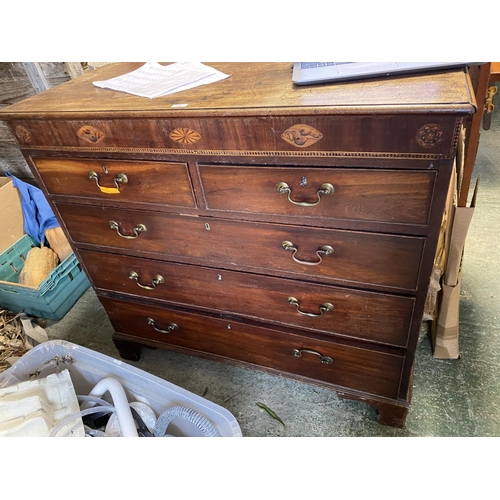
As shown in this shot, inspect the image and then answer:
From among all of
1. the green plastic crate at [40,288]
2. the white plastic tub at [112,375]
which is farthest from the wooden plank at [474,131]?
the green plastic crate at [40,288]

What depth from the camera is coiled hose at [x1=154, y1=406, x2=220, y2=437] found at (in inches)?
39.3

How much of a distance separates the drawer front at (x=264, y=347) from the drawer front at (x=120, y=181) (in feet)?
1.50

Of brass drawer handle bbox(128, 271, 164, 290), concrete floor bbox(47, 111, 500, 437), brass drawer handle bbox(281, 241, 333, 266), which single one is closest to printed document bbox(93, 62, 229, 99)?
brass drawer handle bbox(281, 241, 333, 266)

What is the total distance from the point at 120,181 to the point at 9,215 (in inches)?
49.5

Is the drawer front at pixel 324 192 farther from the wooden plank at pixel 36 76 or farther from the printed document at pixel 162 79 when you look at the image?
the wooden plank at pixel 36 76

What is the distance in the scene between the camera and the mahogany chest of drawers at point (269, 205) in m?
0.76

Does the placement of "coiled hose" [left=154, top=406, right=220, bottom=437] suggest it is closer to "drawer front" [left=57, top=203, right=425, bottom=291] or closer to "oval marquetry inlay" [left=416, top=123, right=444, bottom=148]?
"drawer front" [left=57, top=203, right=425, bottom=291]

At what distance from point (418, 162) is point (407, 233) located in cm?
17

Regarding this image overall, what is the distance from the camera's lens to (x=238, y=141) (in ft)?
2.78

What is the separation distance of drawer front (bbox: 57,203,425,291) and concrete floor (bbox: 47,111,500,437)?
0.60 metres

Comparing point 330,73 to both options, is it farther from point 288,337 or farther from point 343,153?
point 288,337

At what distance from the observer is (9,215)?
1954 millimetres

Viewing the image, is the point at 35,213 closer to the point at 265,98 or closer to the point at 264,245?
the point at 264,245
